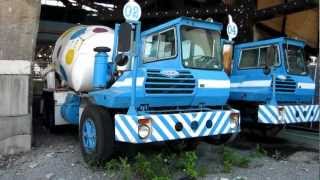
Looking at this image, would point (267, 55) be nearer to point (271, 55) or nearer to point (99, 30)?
point (271, 55)

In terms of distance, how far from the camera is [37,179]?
6160mm

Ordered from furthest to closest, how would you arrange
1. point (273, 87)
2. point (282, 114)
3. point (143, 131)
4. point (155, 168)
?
point (273, 87) → point (282, 114) → point (155, 168) → point (143, 131)

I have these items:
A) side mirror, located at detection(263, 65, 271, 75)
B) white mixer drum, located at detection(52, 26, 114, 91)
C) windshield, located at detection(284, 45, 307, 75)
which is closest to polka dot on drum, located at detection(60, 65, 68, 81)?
white mixer drum, located at detection(52, 26, 114, 91)

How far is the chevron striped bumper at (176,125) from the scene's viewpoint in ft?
18.6

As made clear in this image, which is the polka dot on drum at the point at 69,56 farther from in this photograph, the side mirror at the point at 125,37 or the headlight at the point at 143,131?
the headlight at the point at 143,131

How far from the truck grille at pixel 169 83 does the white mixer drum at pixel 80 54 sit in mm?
1892

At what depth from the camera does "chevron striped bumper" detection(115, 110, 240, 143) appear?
567cm

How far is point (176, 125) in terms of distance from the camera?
5.96 metres

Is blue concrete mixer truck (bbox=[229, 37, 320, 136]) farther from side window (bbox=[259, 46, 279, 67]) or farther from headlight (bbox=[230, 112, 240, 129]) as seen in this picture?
headlight (bbox=[230, 112, 240, 129])

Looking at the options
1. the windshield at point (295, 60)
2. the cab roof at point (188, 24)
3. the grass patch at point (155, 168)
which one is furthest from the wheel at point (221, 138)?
the windshield at point (295, 60)

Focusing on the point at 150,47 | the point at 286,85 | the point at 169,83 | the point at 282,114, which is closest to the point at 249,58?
the point at 286,85

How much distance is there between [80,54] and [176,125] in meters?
3.22

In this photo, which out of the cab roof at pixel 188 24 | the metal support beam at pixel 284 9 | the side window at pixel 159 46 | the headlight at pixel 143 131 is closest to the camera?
the headlight at pixel 143 131

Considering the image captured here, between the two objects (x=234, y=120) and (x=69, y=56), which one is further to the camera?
(x=69, y=56)
